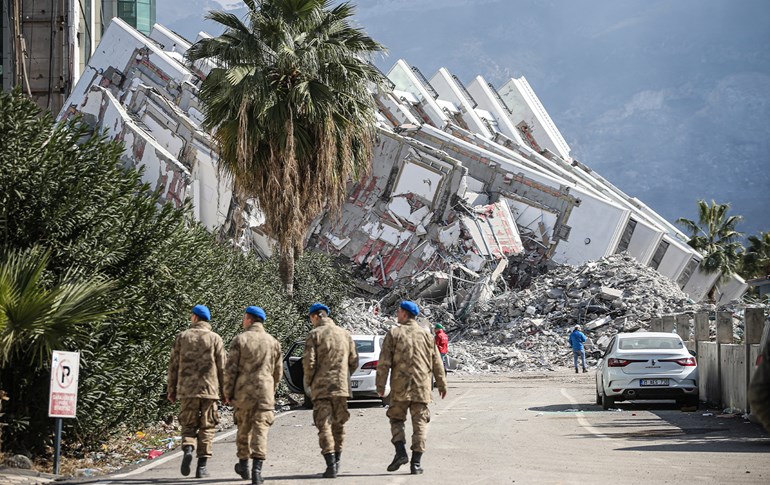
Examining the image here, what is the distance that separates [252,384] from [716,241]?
6798 centimetres

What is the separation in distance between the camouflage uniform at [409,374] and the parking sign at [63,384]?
3060 millimetres

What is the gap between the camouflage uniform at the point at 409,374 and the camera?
1123cm

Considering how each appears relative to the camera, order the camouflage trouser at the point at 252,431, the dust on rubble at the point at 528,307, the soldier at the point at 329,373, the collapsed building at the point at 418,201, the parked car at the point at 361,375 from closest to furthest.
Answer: the camouflage trouser at the point at 252,431 < the soldier at the point at 329,373 < the parked car at the point at 361,375 < the dust on rubble at the point at 528,307 < the collapsed building at the point at 418,201

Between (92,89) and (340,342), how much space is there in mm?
40138

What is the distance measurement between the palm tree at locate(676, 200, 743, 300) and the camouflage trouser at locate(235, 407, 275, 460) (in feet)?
180

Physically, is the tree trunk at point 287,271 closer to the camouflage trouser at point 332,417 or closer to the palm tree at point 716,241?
the camouflage trouser at point 332,417

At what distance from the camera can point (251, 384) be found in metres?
10.7

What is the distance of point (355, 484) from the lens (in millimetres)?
10062

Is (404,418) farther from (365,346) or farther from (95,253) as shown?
(365,346)

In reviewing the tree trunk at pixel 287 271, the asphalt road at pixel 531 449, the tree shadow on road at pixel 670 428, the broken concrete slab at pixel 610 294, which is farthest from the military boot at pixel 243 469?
the broken concrete slab at pixel 610 294

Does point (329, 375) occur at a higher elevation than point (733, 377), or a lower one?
lower

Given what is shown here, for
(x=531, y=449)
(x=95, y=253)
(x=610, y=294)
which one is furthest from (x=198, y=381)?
(x=610, y=294)

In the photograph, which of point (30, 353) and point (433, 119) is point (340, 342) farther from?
point (433, 119)

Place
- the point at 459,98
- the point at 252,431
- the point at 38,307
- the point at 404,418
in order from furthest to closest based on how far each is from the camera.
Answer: the point at 459,98, the point at 404,418, the point at 252,431, the point at 38,307
